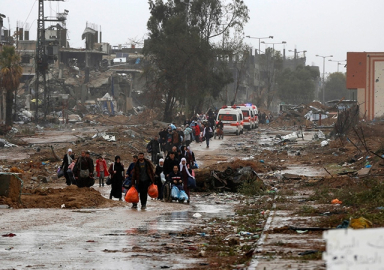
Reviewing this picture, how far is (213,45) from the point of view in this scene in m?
66.2

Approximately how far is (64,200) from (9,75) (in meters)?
40.8

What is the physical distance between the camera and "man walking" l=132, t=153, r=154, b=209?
1579 centimetres

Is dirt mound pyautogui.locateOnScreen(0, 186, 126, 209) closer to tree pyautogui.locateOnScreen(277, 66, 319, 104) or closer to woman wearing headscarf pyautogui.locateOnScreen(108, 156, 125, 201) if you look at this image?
woman wearing headscarf pyautogui.locateOnScreen(108, 156, 125, 201)

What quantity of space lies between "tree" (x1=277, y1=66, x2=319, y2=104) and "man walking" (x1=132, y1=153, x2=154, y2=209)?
111002 millimetres

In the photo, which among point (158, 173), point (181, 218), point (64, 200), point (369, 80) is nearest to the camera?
point (181, 218)

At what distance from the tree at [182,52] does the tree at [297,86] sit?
195ft

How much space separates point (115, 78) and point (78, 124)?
110 ft

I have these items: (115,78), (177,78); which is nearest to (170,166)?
(177,78)

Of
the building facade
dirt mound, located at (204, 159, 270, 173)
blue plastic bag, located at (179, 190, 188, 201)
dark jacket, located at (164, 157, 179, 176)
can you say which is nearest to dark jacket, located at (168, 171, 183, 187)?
dark jacket, located at (164, 157, 179, 176)

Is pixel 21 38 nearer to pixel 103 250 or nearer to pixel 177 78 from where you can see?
pixel 177 78

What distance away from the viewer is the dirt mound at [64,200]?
1593 cm

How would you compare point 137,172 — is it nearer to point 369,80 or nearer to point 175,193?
point 175,193

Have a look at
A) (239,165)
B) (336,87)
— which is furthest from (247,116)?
(336,87)

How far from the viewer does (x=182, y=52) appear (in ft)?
196
